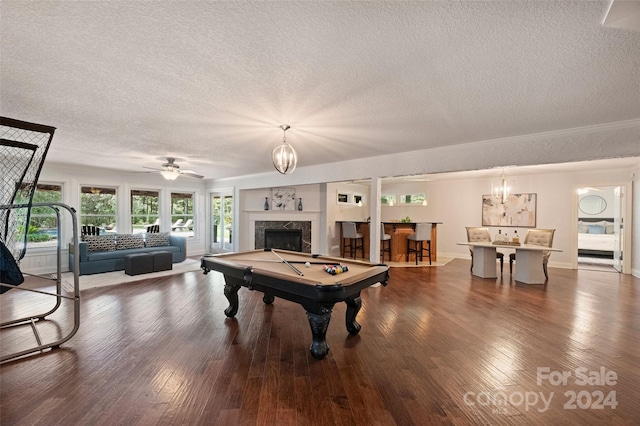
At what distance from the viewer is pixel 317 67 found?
1945mm

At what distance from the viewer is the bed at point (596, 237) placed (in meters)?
7.78

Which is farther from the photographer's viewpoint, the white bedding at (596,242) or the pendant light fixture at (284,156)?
the white bedding at (596,242)

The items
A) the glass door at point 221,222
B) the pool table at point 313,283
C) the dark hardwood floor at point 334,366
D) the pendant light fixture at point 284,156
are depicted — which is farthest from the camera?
the glass door at point 221,222

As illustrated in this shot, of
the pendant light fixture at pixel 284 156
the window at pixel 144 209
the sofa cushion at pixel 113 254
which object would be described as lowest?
the sofa cushion at pixel 113 254

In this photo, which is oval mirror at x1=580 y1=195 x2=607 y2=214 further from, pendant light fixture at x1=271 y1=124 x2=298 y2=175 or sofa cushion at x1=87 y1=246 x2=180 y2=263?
sofa cushion at x1=87 y1=246 x2=180 y2=263

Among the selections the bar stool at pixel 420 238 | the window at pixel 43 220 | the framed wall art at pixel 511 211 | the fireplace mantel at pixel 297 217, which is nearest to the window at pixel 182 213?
the fireplace mantel at pixel 297 217

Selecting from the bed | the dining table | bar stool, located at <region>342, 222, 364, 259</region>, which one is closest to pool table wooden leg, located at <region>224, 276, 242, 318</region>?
bar stool, located at <region>342, 222, 364, 259</region>

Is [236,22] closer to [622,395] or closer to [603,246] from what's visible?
[622,395]

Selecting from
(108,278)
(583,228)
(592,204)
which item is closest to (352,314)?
(108,278)

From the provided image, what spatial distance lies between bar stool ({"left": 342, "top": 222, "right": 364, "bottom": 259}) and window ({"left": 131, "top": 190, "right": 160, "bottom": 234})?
18.0 ft

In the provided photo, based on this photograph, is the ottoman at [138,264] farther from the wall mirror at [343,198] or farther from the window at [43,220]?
the wall mirror at [343,198]

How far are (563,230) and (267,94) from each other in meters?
8.09

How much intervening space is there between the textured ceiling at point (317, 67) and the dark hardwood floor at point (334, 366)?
241cm

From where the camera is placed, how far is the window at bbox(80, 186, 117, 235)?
6.52 meters
